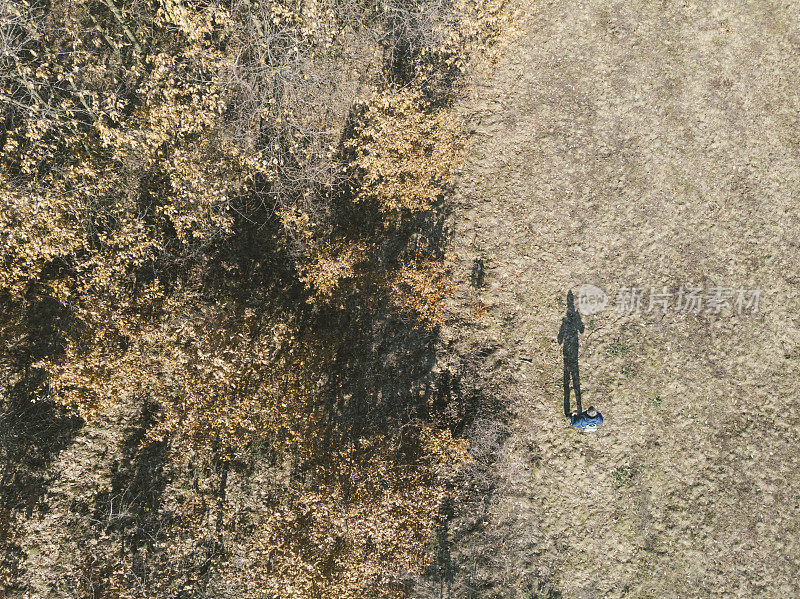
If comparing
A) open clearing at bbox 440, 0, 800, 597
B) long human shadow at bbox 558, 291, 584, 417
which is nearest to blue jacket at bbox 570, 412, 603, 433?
long human shadow at bbox 558, 291, 584, 417

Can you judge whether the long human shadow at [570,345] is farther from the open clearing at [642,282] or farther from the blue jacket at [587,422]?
the blue jacket at [587,422]

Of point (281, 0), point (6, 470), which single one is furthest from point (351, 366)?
point (281, 0)

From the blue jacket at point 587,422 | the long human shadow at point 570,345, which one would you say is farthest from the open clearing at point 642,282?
the blue jacket at point 587,422

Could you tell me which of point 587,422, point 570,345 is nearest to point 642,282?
point 570,345

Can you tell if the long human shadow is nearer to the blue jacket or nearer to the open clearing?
the open clearing

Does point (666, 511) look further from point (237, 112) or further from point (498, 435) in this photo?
point (237, 112)
